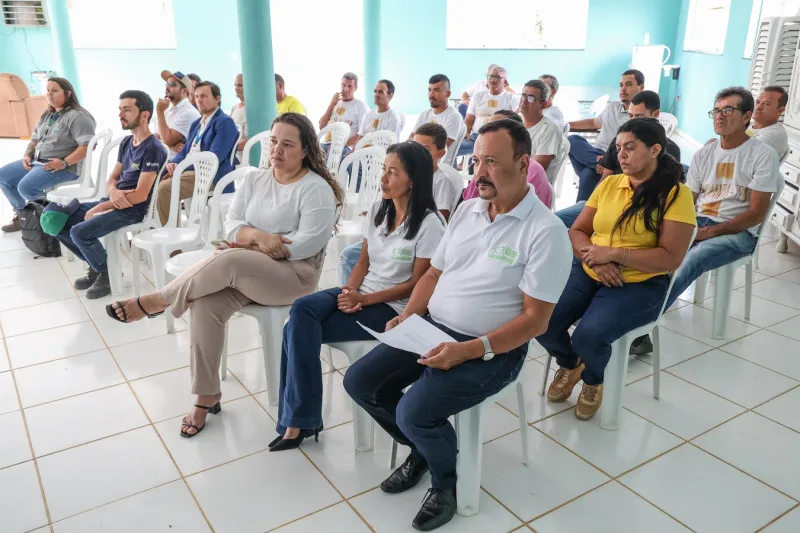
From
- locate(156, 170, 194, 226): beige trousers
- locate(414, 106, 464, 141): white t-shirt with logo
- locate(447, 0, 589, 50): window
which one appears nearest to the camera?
locate(156, 170, 194, 226): beige trousers

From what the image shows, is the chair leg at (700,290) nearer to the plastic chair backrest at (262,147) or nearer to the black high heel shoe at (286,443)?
the black high heel shoe at (286,443)

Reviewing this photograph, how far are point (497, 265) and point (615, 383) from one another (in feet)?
2.78

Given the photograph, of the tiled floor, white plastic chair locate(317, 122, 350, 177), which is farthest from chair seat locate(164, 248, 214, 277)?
white plastic chair locate(317, 122, 350, 177)

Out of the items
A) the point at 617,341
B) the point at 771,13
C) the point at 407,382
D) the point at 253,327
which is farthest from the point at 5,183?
the point at 771,13

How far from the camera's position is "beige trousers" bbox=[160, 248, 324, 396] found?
2285 millimetres

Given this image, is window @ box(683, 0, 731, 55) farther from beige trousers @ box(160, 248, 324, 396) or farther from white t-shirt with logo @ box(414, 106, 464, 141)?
beige trousers @ box(160, 248, 324, 396)

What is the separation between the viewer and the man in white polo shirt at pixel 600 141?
4.19m

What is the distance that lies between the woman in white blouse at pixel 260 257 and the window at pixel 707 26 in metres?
7.13

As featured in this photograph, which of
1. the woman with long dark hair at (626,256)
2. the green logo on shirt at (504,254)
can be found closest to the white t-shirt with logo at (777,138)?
the woman with long dark hair at (626,256)

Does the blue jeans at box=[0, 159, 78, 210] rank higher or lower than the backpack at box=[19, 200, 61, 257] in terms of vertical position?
higher

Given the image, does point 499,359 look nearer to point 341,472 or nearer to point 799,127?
point 341,472

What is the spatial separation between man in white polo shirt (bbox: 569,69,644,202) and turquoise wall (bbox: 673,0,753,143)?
10.8 feet

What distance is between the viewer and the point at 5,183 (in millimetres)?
4723

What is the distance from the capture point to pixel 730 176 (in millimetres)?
3090
